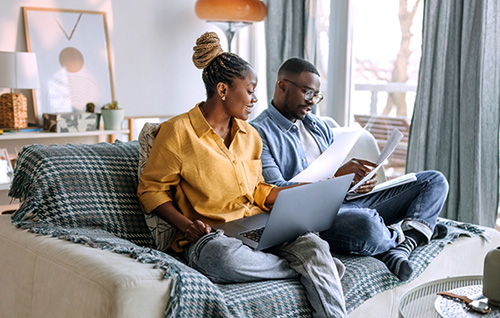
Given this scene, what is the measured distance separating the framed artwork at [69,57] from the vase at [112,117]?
0.23 m

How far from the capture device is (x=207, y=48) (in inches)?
77.4

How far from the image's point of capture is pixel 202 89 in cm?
441

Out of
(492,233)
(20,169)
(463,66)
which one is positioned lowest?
(492,233)

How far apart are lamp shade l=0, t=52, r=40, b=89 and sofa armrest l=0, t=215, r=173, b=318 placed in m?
1.63

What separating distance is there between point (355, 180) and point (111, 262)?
107 centimetres

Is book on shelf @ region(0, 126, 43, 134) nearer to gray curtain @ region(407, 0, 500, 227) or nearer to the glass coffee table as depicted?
gray curtain @ region(407, 0, 500, 227)

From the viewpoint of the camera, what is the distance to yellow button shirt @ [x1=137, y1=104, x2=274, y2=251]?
1.83 metres

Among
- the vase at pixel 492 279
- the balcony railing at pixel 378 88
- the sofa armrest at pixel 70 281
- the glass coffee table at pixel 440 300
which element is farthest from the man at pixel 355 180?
the balcony railing at pixel 378 88

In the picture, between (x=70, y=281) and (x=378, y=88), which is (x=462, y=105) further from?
(x=70, y=281)

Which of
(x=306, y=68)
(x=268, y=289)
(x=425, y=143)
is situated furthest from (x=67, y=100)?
(x=268, y=289)

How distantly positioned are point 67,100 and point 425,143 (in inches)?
88.3

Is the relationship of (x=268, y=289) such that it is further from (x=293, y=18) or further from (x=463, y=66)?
(x=293, y=18)

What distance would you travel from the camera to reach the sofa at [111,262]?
54.2 inches

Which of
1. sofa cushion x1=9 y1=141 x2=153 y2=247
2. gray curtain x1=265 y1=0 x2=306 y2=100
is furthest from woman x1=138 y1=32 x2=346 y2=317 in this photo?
gray curtain x1=265 y1=0 x2=306 y2=100
